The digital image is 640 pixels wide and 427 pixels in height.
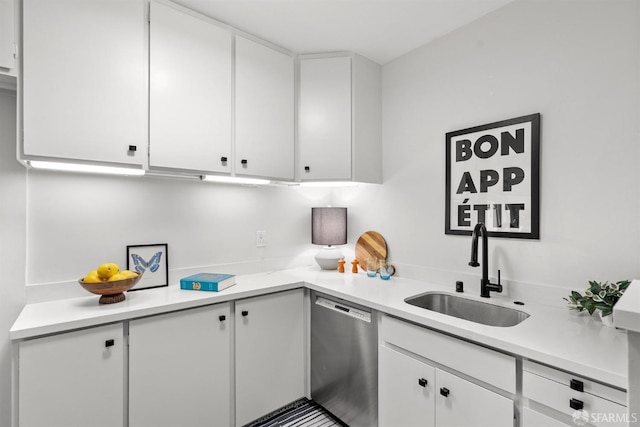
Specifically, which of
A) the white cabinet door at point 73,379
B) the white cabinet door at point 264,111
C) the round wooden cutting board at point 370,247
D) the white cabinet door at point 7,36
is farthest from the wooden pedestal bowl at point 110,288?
the round wooden cutting board at point 370,247

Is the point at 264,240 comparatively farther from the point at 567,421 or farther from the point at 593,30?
the point at 593,30

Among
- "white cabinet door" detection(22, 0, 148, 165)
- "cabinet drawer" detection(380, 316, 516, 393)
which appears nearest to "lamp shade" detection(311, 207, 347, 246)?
"cabinet drawer" detection(380, 316, 516, 393)

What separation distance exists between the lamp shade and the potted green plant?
1527 mm

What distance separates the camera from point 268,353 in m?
1.92

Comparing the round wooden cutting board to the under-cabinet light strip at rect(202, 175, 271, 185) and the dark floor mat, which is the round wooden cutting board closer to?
the under-cabinet light strip at rect(202, 175, 271, 185)

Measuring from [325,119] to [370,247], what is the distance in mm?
1071

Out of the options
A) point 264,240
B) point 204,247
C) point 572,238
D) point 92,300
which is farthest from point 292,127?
point 572,238

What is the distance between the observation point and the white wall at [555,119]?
135cm

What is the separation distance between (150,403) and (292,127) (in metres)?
1.86

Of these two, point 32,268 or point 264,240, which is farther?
point 264,240

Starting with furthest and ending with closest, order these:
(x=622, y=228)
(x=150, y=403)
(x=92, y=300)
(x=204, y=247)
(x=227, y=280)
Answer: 1. (x=204, y=247)
2. (x=227, y=280)
3. (x=92, y=300)
4. (x=150, y=403)
5. (x=622, y=228)

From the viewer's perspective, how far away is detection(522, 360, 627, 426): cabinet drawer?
91cm

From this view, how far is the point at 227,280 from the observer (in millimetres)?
1866

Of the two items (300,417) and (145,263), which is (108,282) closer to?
(145,263)
